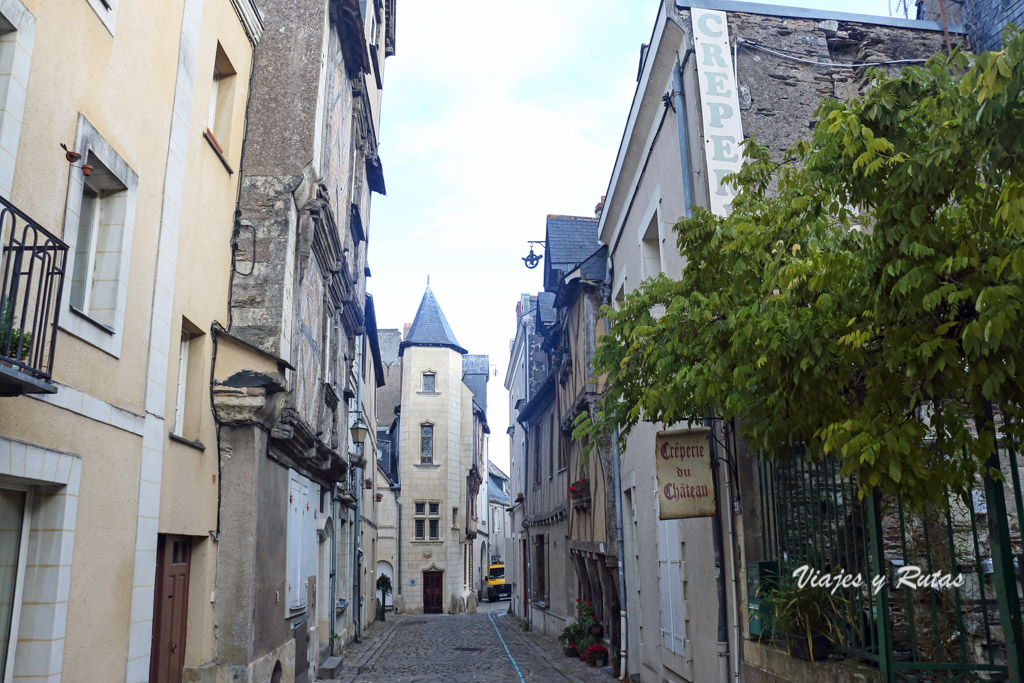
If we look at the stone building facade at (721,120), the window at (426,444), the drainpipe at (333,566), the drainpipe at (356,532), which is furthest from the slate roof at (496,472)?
the stone building facade at (721,120)

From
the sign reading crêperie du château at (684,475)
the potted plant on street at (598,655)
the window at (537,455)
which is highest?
the window at (537,455)

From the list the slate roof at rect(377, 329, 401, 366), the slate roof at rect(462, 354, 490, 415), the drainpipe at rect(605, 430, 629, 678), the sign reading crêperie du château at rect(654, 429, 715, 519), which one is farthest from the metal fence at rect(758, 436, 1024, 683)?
the slate roof at rect(462, 354, 490, 415)

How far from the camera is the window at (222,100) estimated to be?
343 inches

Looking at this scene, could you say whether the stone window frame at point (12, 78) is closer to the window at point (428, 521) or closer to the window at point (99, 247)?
the window at point (99, 247)

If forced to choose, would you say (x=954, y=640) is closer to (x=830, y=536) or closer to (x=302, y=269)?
(x=830, y=536)

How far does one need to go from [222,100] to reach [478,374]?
38.9 metres

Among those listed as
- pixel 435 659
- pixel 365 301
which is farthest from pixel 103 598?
pixel 365 301

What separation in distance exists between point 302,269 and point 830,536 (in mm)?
6697

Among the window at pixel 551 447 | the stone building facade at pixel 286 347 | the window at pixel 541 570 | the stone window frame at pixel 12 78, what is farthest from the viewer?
the window at pixel 541 570

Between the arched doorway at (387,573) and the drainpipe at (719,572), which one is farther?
the arched doorway at (387,573)

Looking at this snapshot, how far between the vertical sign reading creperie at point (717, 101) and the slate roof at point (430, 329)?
97.9 ft

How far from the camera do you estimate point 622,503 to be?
12.4 meters

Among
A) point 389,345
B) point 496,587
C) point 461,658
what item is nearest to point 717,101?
point 461,658

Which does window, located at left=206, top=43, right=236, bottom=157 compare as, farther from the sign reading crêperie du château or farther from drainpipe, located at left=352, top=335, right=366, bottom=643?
drainpipe, located at left=352, top=335, right=366, bottom=643
